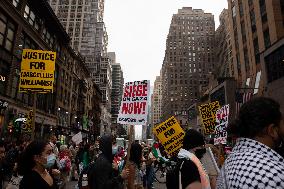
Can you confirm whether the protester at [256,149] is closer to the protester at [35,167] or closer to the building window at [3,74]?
the protester at [35,167]

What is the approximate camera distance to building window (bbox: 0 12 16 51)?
2644 cm

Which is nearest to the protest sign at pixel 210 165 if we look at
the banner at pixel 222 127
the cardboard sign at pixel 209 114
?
the banner at pixel 222 127

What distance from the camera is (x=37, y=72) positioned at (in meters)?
11.9

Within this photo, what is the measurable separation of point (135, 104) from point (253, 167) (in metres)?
6.84

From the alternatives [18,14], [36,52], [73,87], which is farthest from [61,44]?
[36,52]

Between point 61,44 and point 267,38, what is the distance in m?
31.8

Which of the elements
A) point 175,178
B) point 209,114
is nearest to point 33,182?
point 175,178

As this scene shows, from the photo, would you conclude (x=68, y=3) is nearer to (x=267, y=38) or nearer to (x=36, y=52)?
(x=267, y=38)

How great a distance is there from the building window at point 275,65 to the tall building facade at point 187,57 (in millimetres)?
112013

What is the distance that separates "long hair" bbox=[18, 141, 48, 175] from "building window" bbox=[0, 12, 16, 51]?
25176 millimetres

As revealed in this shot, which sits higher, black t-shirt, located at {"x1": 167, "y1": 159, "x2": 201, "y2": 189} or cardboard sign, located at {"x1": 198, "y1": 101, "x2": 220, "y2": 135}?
cardboard sign, located at {"x1": 198, "y1": 101, "x2": 220, "y2": 135}

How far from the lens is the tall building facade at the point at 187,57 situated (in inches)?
5871

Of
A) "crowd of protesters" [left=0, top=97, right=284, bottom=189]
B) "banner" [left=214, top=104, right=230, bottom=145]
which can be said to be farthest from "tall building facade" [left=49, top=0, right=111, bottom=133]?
"crowd of protesters" [left=0, top=97, right=284, bottom=189]

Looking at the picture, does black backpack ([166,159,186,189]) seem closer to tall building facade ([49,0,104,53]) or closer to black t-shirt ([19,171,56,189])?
black t-shirt ([19,171,56,189])
